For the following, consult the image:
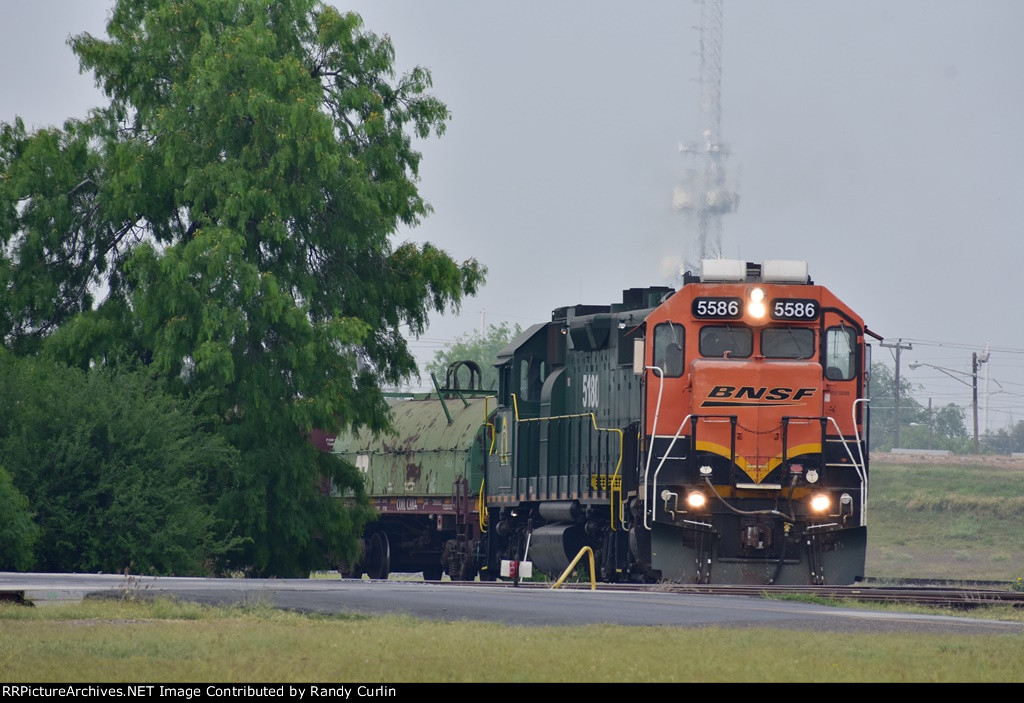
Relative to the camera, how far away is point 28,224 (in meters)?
30.9

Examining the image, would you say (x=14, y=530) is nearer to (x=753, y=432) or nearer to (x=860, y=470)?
(x=753, y=432)

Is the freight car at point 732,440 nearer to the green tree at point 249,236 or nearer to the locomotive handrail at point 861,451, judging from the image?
the locomotive handrail at point 861,451

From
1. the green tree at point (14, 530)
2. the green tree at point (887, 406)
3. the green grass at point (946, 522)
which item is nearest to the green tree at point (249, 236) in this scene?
the green tree at point (14, 530)

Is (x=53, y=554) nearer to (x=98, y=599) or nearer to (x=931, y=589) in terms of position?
(x=98, y=599)

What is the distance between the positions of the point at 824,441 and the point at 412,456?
12697mm

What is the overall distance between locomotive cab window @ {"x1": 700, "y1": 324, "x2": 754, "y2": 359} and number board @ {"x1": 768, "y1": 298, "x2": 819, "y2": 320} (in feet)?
1.55

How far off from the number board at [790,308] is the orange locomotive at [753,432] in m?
0.02

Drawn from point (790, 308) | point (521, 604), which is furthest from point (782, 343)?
point (521, 604)

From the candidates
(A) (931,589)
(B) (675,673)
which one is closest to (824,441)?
(A) (931,589)

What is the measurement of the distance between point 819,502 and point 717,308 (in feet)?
9.85

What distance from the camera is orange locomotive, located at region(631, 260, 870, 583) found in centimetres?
2225

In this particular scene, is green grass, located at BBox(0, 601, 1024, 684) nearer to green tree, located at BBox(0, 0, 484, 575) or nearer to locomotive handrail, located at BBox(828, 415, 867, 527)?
locomotive handrail, located at BBox(828, 415, 867, 527)

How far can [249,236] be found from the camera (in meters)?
29.9

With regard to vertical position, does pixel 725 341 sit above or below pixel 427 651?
above
